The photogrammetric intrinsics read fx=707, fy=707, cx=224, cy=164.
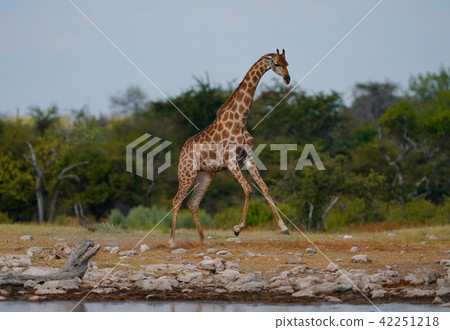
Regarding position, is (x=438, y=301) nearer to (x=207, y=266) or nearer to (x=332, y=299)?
(x=332, y=299)

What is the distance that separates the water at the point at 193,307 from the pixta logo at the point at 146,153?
21.4m

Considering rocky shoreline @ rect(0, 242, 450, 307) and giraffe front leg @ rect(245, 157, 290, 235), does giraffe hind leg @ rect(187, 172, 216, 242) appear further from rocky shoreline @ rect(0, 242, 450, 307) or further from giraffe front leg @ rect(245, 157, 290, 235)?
rocky shoreline @ rect(0, 242, 450, 307)

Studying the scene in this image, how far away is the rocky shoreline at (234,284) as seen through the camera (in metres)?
8.73

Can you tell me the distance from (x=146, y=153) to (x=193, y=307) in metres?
25.4

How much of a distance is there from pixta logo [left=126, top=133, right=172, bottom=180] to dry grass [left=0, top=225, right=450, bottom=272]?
44.2 feet

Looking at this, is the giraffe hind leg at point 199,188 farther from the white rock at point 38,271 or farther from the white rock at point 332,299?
the white rock at point 332,299

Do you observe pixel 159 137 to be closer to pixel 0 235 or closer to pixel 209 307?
pixel 0 235

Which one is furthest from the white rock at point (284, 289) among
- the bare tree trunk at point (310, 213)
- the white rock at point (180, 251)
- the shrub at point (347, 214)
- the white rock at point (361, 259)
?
the shrub at point (347, 214)

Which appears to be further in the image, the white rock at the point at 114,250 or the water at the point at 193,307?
the white rock at the point at 114,250

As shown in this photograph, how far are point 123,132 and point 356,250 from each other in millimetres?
30157

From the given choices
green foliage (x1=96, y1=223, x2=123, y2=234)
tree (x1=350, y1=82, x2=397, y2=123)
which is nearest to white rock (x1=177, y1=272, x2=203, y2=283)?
green foliage (x1=96, y1=223, x2=123, y2=234)

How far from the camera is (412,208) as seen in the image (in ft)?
80.8

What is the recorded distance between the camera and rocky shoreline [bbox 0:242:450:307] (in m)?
8.73

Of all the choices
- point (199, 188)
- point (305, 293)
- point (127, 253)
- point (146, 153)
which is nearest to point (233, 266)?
point (305, 293)
